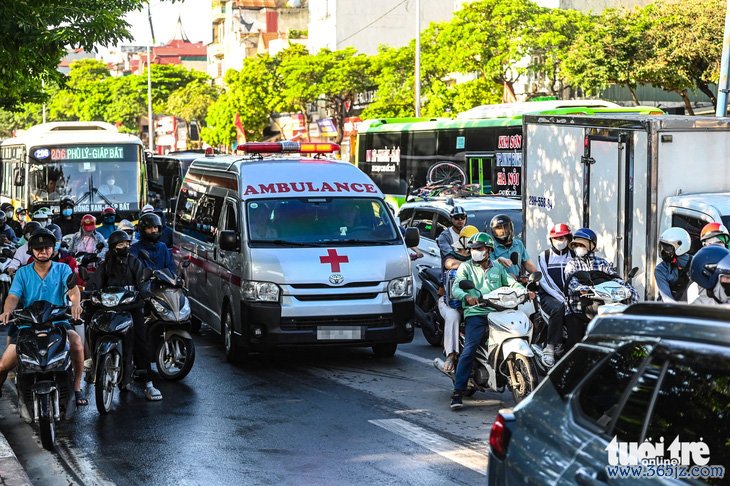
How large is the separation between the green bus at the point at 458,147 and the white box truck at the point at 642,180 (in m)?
8.49

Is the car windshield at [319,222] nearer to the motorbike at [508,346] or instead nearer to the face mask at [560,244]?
the face mask at [560,244]

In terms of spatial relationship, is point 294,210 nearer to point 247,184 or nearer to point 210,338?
point 247,184

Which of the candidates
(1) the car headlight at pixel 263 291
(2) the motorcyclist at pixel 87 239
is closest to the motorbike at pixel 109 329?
(1) the car headlight at pixel 263 291

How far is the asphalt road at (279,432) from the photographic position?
791 cm

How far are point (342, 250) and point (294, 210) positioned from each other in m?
0.88

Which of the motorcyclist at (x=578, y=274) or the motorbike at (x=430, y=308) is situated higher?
the motorcyclist at (x=578, y=274)

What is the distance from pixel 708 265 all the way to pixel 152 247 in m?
5.44

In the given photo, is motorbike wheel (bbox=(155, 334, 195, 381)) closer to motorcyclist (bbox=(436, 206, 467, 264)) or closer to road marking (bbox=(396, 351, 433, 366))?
road marking (bbox=(396, 351, 433, 366))

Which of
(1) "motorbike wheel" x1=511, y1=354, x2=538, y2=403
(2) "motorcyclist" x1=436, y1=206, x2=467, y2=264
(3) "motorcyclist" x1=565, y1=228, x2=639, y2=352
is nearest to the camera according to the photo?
(1) "motorbike wheel" x1=511, y1=354, x2=538, y2=403

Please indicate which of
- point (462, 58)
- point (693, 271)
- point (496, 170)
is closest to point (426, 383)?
point (693, 271)

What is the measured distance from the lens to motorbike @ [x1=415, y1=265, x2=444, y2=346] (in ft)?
45.7

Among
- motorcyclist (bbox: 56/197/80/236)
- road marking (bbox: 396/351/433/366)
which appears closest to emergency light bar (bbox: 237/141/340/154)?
road marking (bbox: 396/351/433/366)

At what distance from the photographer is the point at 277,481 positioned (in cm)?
765
